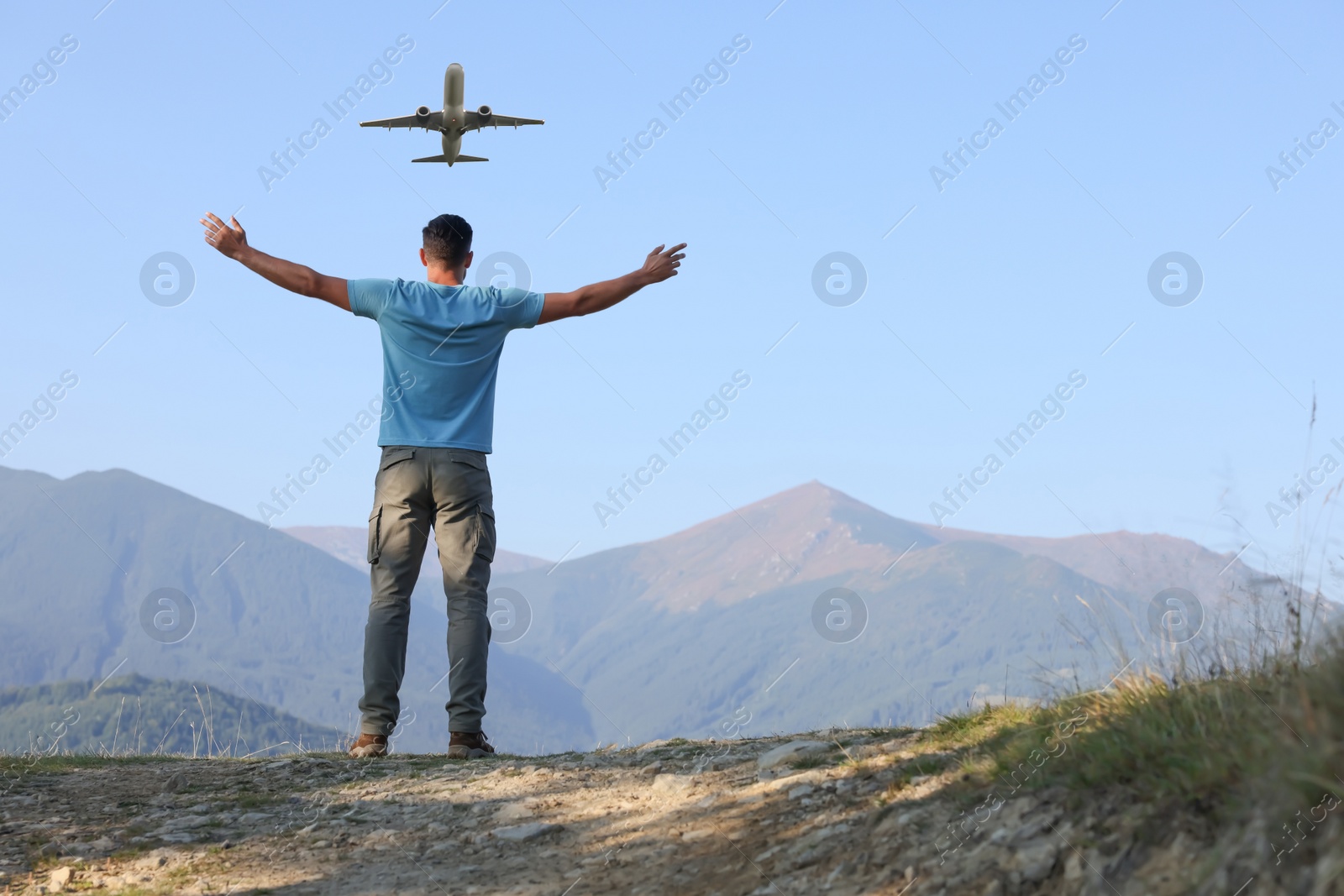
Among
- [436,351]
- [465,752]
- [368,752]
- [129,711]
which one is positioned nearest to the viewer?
[368,752]

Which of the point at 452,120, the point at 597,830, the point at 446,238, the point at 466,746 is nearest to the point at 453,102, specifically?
the point at 452,120

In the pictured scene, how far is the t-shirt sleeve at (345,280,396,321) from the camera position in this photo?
22.0ft

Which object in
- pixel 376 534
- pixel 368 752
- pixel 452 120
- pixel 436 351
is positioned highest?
pixel 452 120

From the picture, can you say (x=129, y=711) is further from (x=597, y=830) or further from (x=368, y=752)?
(x=597, y=830)

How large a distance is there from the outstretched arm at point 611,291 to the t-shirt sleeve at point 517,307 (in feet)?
0.14

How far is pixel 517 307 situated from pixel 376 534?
1.61 meters

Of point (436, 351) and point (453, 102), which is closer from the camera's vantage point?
point (436, 351)

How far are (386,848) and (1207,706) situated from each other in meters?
3.10

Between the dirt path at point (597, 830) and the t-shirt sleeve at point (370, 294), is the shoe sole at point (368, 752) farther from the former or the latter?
the t-shirt sleeve at point (370, 294)

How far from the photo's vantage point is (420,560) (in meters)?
6.70

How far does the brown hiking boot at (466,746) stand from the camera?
21.5 feet

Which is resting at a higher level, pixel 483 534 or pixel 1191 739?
pixel 483 534

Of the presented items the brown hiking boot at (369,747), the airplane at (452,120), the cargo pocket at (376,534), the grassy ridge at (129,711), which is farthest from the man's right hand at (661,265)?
the grassy ridge at (129,711)

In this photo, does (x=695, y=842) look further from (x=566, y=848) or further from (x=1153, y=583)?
(x=1153, y=583)
